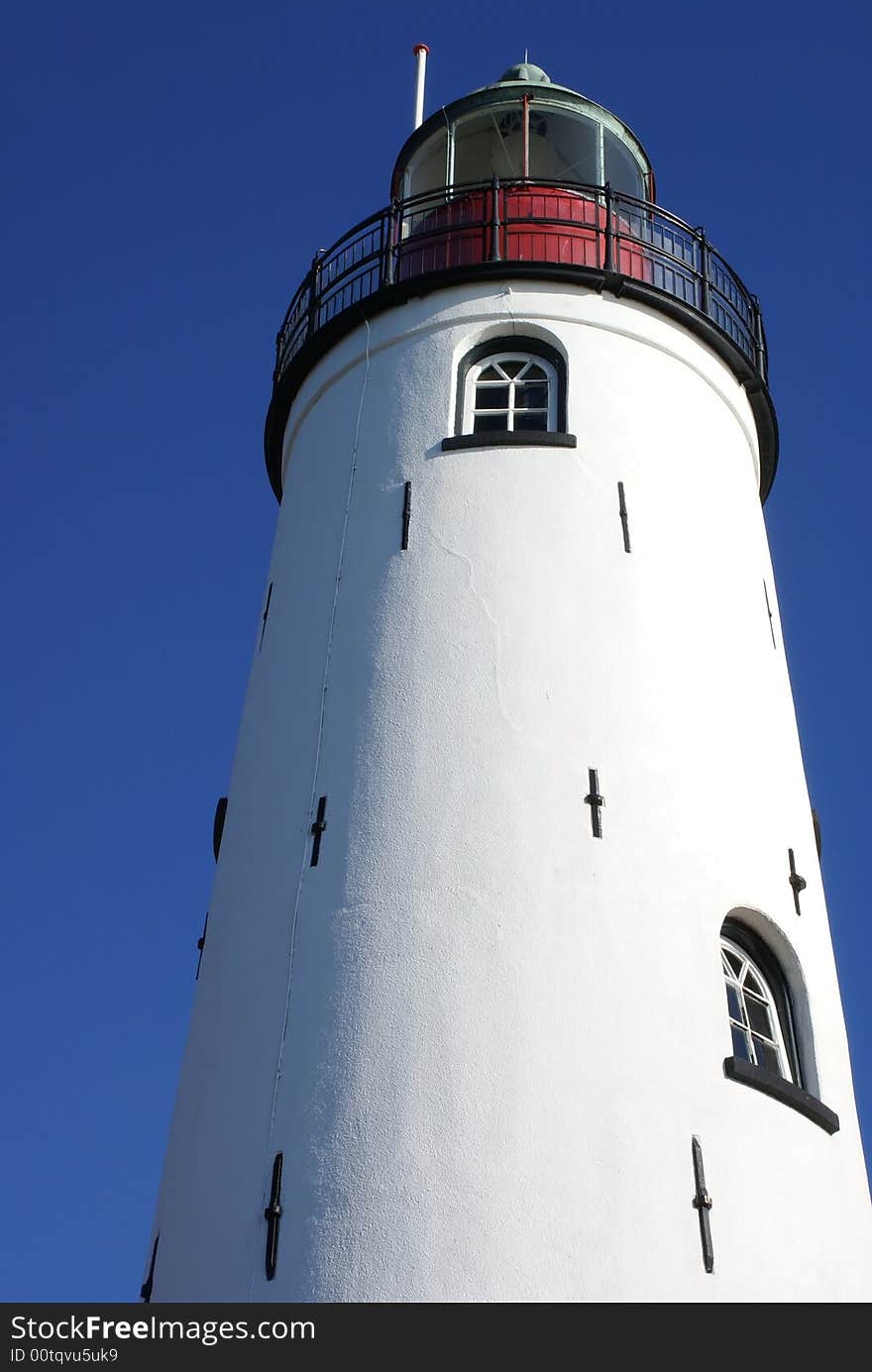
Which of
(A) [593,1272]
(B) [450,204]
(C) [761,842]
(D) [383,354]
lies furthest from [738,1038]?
(B) [450,204]

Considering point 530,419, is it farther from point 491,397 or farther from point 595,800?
point 595,800

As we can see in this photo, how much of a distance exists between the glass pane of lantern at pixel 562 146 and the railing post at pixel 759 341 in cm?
271

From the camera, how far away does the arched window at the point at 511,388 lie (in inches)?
710

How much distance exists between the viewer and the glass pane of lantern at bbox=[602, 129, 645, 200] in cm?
2220

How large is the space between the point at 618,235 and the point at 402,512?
462 cm

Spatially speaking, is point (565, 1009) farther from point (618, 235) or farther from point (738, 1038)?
point (618, 235)

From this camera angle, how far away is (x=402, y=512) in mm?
17047

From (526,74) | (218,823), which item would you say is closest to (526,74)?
(526,74)

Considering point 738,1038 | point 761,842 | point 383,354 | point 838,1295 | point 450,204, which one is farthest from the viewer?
point 450,204

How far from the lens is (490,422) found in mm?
18172

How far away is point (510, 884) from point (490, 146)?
11.5 meters

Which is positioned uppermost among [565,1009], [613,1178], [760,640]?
[760,640]

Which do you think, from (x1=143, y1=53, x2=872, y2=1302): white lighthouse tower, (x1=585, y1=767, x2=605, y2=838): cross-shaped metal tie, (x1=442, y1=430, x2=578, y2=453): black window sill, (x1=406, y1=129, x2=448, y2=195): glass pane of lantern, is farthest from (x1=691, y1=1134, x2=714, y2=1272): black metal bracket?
(x1=406, y1=129, x2=448, y2=195): glass pane of lantern

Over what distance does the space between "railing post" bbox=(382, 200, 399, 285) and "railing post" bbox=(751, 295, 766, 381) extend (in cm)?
415
